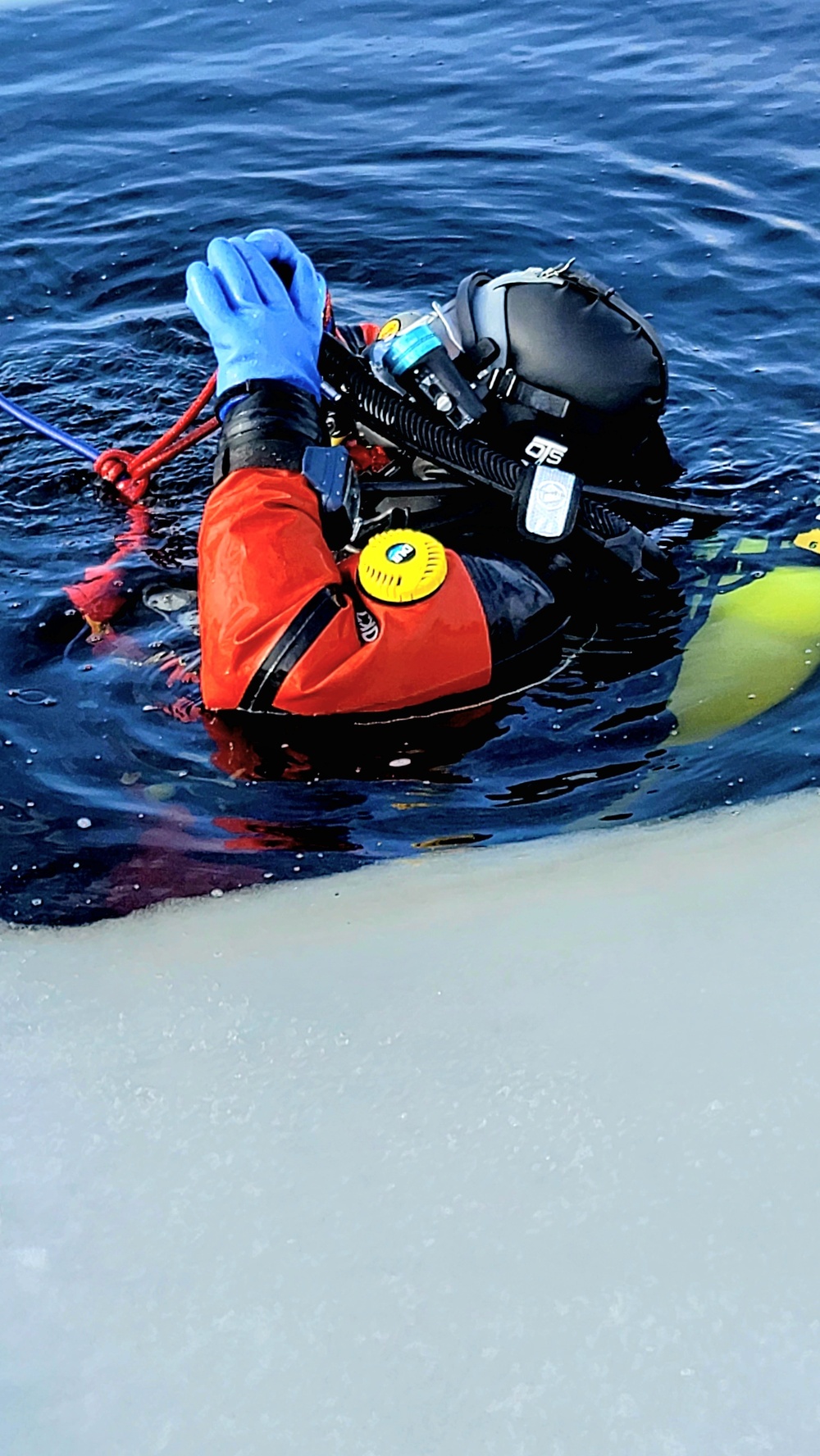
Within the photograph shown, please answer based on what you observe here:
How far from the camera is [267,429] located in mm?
2447

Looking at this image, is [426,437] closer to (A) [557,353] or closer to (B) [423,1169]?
(A) [557,353]

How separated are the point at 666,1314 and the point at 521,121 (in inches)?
180

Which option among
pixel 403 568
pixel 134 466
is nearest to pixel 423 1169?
pixel 403 568

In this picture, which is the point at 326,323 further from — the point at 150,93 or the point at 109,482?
the point at 150,93

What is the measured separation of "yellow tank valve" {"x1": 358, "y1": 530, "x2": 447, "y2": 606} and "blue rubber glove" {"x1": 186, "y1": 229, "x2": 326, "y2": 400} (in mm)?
373

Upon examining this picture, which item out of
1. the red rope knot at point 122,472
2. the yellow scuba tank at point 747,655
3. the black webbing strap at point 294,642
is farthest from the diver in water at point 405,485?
the red rope knot at point 122,472

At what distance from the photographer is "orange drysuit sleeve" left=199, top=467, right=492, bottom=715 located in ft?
7.48

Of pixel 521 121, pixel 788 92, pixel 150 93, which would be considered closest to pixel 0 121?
pixel 150 93

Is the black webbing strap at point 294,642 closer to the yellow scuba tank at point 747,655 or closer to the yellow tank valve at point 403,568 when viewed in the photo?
the yellow tank valve at point 403,568

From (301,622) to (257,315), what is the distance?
24.4 inches

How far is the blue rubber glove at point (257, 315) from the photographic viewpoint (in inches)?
98.6

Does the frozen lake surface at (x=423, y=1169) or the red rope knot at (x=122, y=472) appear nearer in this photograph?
the frozen lake surface at (x=423, y=1169)

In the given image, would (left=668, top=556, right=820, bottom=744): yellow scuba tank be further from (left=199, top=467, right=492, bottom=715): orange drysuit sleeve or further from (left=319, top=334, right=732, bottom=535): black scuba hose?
(left=199, top=467, right=492, bottom=715): orange drysuit sleeve

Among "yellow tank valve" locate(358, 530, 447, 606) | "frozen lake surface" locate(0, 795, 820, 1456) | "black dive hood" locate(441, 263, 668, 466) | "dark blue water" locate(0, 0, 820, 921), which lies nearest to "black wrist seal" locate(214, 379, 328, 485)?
"yellow tank valve" locate(358, 530, 447, 606)
